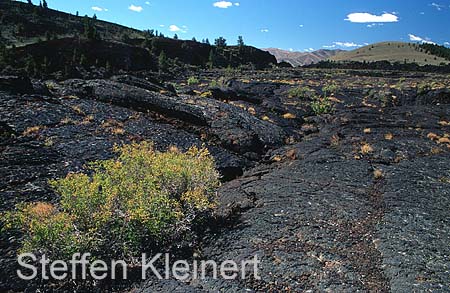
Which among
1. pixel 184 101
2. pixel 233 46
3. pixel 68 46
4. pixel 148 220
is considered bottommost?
pixel 148 220

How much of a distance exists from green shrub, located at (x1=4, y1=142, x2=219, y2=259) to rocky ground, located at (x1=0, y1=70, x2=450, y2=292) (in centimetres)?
92

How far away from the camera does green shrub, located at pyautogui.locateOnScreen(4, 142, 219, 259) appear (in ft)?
25.1

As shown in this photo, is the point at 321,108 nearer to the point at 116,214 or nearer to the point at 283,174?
the point at 283,174

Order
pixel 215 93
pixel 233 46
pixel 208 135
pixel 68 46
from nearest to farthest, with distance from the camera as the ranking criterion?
pixel 208 135 → pixel 215 93 → pixel 68 46 → pixel 233 46

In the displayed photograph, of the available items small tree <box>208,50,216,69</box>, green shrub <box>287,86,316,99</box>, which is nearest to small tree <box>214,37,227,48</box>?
small tree <box>208,50,216,69</box>

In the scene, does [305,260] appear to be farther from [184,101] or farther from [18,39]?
[18,39]

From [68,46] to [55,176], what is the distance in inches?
2816

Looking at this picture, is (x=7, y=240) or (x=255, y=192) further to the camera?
(x=255, y=192)

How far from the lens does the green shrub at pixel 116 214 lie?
7664 mm

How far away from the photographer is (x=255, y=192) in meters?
12.6

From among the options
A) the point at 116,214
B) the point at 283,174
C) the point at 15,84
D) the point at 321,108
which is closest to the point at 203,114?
the point at 283,174

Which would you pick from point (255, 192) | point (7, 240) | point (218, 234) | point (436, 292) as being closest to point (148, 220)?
point (218, 234)

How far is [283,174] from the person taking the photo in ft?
48.0

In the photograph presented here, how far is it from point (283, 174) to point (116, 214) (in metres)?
7.74
